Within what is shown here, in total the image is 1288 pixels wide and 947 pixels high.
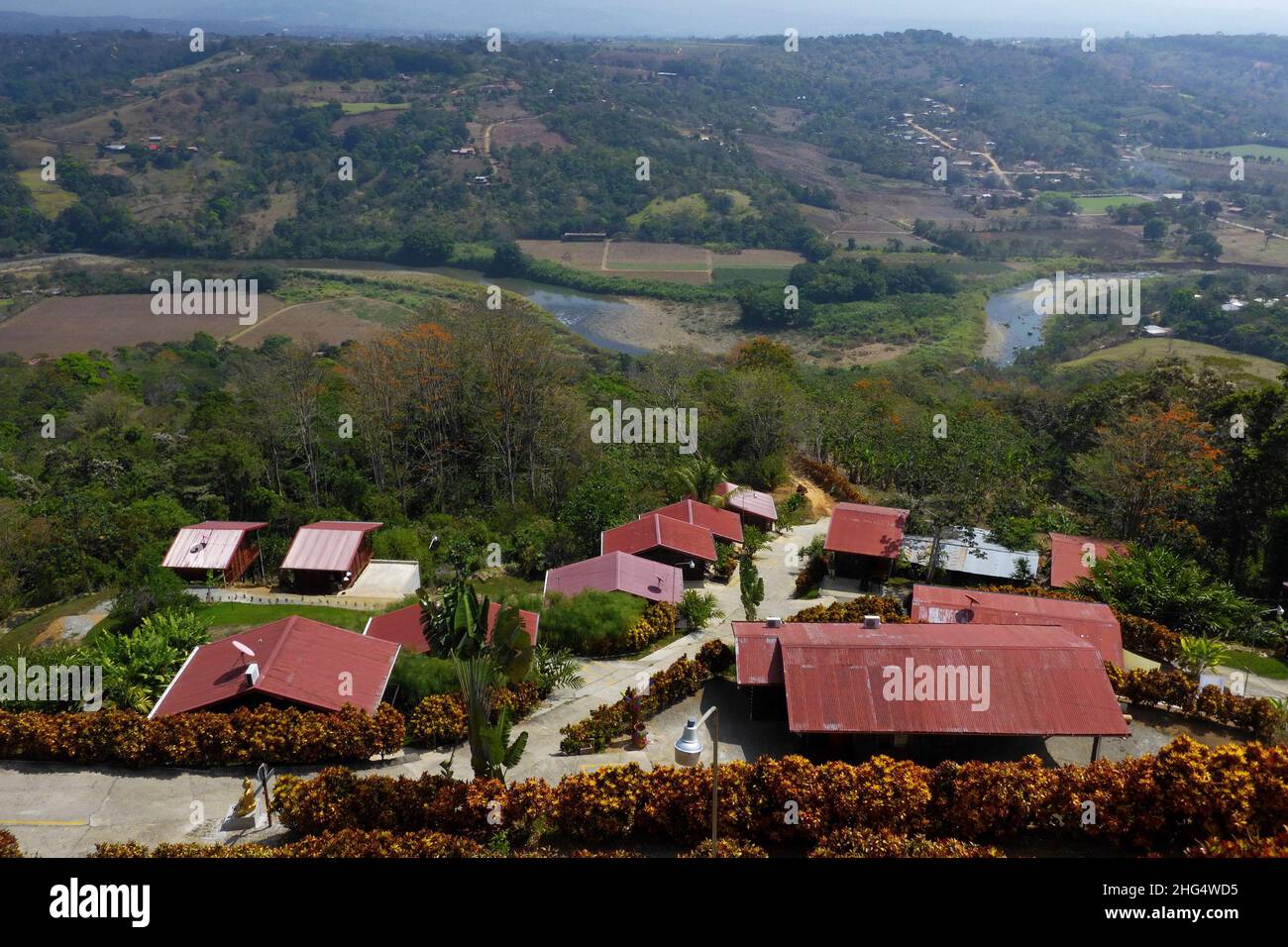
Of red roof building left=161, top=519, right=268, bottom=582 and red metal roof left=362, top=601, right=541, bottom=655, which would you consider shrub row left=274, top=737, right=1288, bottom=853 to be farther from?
red roof building left=161, top=519, right=268, bottom=582

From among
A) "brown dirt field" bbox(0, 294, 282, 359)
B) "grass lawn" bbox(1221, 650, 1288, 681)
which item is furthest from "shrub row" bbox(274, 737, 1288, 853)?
"brown dirt field" bbox(0, 294, 282, 359)

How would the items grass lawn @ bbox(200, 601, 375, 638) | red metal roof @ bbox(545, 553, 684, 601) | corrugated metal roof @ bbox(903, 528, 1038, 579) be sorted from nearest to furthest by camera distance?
grass lawn @ bbox(200, 601, 375, 638)
red metal roof @ bbox(545, 553, 684, 601)
corrugated metal roof @ bbox(903, 528, 1038, 579)

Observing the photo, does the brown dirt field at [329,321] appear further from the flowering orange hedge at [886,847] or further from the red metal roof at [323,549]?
the flowering orange hedge at [886,847]

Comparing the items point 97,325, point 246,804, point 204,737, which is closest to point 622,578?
point 204,737

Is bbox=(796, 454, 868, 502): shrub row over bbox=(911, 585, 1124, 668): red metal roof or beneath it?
beneath

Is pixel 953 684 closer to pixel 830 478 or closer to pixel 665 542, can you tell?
pixel 665 542
